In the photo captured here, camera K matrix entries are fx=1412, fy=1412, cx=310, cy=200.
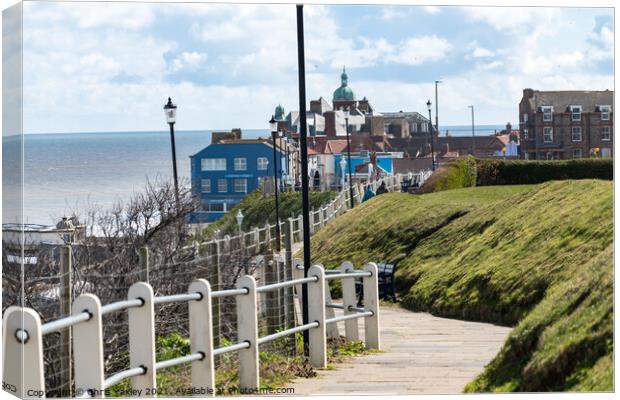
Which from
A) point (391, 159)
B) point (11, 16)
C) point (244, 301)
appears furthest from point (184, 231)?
point (11, 16)

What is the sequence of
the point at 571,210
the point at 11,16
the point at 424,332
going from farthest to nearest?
the point at 571,210 < the point at 424,332 < the point at 11,16

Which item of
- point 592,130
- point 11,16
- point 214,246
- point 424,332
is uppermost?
point 11,16

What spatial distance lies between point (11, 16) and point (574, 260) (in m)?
6.66

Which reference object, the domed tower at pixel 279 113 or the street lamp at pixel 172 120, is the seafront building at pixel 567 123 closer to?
the domed tower at pixel 279 113

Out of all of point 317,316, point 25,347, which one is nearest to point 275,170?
point 317,316

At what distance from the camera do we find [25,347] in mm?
6598

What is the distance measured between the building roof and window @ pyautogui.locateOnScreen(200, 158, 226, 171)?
2.89 meters

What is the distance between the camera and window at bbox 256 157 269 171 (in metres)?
13.7

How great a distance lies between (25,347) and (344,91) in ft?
21.8

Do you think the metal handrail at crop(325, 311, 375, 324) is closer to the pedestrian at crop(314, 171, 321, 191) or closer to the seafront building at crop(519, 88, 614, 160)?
the pedestrian at crop(314, 171, 321, 191)

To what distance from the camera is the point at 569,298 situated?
9961mm

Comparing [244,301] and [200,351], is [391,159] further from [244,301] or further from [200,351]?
[200,351]

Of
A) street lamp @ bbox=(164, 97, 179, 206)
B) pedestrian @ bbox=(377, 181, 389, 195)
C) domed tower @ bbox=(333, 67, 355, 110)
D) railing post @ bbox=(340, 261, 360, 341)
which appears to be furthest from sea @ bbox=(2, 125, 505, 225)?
pedestrian @ bbox=(377, 181, 389, 195)

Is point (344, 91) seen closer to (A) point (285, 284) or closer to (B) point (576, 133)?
(B) point (576, 133)
